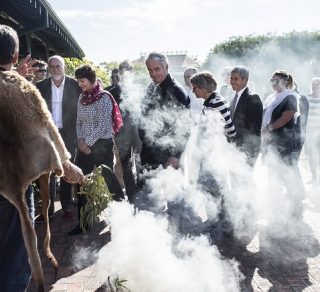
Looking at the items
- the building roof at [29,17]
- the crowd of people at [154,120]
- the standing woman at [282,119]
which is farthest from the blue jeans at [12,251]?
the building roof at [29,17]

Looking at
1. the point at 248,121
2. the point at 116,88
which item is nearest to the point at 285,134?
the point at 248,121

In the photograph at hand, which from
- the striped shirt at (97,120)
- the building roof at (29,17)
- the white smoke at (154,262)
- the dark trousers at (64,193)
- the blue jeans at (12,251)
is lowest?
the dark trousers at (64,193)

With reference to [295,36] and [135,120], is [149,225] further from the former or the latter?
[295,36]

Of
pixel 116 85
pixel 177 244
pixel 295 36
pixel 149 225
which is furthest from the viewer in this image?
pixel 295 36

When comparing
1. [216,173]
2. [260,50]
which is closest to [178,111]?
[216,173]

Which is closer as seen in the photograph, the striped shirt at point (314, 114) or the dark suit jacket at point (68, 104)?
the dark suit jacket at point (68, 104)

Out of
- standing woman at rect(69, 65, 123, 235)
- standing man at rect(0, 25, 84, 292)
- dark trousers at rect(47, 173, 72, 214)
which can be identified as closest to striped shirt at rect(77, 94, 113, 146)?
standing woman at rect(69, 65, 123, 235)

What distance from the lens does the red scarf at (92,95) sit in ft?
15.5

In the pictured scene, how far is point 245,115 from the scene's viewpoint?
16.2 feet

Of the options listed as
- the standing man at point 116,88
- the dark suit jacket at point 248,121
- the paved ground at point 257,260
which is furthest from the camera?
the standing man at point 116,88

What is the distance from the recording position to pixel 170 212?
4902 millimetres

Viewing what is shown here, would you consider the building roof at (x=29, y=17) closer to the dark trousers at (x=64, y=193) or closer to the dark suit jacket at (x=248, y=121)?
the dark trousers at (x=64, y=193)

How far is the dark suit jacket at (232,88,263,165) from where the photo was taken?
4.89 metres

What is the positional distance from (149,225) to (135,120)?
220 cm
